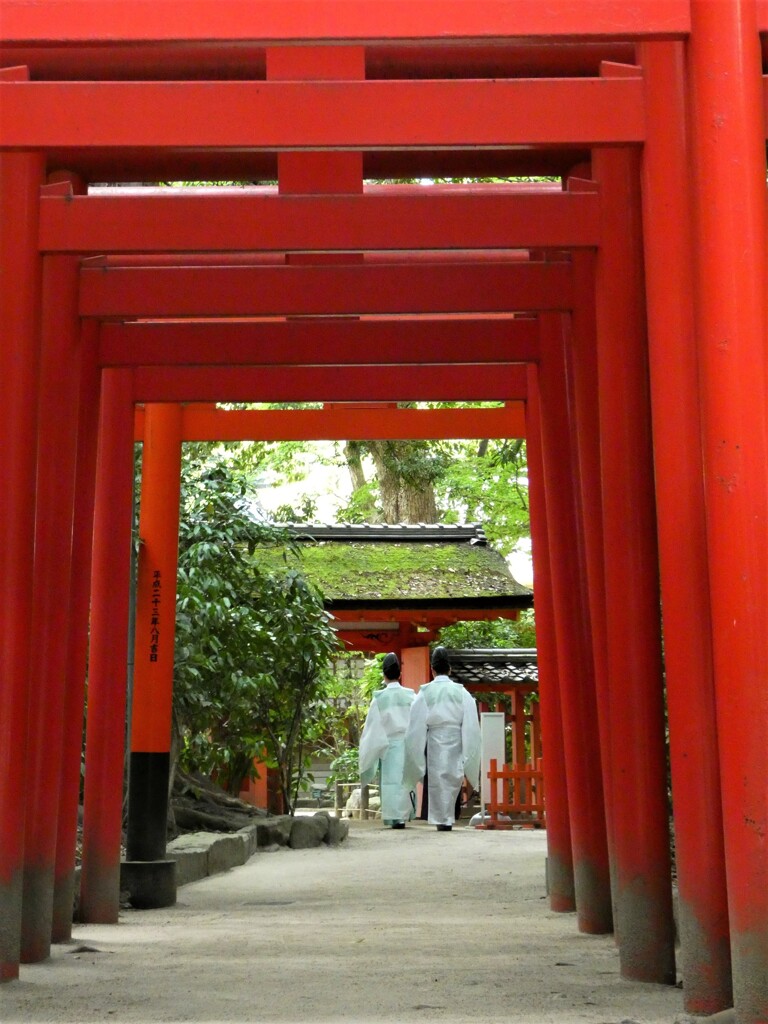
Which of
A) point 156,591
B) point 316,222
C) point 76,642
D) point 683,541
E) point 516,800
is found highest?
point 316,222

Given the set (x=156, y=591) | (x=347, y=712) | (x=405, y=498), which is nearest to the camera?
(x=156, y=591)

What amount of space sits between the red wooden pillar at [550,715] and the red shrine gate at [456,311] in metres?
0.82

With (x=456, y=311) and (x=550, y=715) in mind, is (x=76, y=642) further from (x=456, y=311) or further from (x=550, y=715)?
(x=550, y=715)

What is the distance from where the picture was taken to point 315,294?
6.01 meters

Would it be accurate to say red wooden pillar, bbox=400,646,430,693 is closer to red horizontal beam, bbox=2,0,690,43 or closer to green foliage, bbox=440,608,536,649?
green foliage, bbox=440,608,536,649

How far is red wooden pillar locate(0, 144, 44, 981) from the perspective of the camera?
4812mm

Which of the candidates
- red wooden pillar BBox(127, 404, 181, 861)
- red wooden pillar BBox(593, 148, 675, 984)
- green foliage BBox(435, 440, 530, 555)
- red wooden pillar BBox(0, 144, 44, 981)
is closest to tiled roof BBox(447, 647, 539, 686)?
green foliage BBox(435, 440, 530, 555)

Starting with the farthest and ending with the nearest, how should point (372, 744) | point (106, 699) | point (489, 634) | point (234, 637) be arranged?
point (489, 634) < point (372, 744) < point (234, 637) < point (106, 699)

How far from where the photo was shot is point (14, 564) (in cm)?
484

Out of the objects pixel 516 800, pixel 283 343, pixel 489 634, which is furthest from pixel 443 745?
pixel 283 343

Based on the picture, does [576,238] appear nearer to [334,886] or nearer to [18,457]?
[18,457]

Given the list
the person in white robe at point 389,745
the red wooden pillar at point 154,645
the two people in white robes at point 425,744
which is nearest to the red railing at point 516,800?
the two people in white robes at point 425,744

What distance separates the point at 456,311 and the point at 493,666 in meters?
9.86

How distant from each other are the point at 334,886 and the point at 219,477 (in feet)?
11.6
